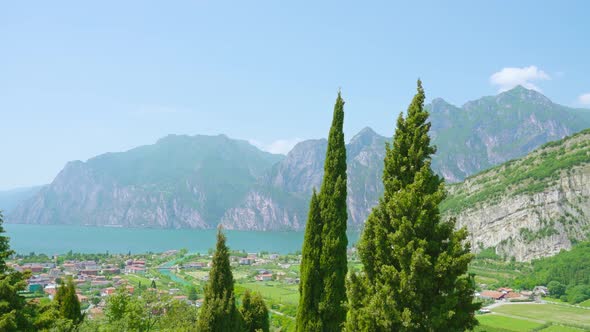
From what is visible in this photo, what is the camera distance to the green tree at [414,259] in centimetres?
698

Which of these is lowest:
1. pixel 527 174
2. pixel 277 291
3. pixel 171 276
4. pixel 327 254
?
pixel 171 276

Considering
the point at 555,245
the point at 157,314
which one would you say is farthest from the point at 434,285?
the point at 555,245

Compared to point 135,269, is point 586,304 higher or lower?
higher

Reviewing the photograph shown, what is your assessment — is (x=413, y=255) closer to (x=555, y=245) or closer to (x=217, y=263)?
(x=217, y=263)

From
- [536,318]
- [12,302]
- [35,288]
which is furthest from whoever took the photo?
[35,288]

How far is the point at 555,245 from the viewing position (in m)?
101

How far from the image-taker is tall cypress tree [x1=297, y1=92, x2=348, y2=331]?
40.6 ft

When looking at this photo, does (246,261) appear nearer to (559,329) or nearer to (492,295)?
(492,295)

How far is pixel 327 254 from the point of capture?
1272 cm

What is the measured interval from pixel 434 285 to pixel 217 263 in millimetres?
7043

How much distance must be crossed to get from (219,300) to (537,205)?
4674 inches

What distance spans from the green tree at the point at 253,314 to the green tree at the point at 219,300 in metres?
6.57

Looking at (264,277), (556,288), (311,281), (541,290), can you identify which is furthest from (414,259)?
(264,277)

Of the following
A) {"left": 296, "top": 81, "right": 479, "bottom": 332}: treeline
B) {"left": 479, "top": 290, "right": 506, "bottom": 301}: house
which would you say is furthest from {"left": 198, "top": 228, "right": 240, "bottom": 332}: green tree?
{"left": 479, "top": 290, "right": 506, "bottom": 301}: house
